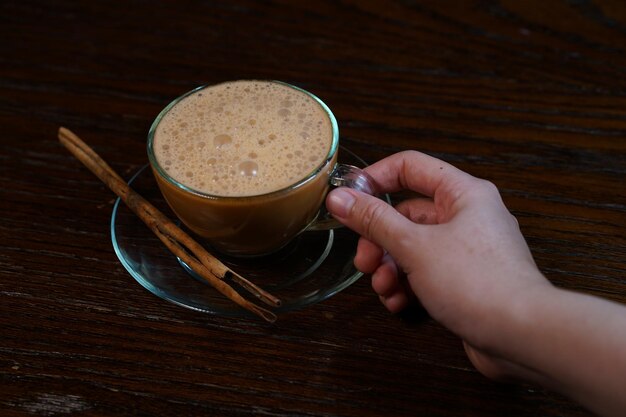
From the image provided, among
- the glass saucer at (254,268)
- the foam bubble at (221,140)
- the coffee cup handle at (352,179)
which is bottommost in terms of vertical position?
the glass saucer at (254,268)

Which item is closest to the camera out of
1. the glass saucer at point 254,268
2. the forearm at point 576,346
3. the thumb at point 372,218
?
the forearm at point 576,346

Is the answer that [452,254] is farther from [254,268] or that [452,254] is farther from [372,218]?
[254,268]

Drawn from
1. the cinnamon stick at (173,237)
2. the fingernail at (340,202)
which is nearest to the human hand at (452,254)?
the fingernail at (340,202)

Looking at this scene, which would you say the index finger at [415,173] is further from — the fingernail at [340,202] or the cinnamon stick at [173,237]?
the cinnamon stick at [173,237]

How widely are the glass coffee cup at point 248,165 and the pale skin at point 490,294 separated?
0.06 meters

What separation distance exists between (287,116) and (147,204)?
0.76 ft

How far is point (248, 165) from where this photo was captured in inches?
32.3

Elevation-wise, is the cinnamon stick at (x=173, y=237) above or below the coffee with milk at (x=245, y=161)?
below

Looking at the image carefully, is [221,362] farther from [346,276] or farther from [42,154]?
[42,154]

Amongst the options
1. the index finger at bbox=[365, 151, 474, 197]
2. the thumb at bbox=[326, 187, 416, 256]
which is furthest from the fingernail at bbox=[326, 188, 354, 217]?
the index finger at bbox=[365, 151, 474, 197]

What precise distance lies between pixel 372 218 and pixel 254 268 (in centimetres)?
22

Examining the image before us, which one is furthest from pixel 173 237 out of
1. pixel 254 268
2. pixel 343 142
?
pixel 343 142

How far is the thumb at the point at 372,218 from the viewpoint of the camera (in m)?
0.72

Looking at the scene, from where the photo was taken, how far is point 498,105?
1210 millimetres
